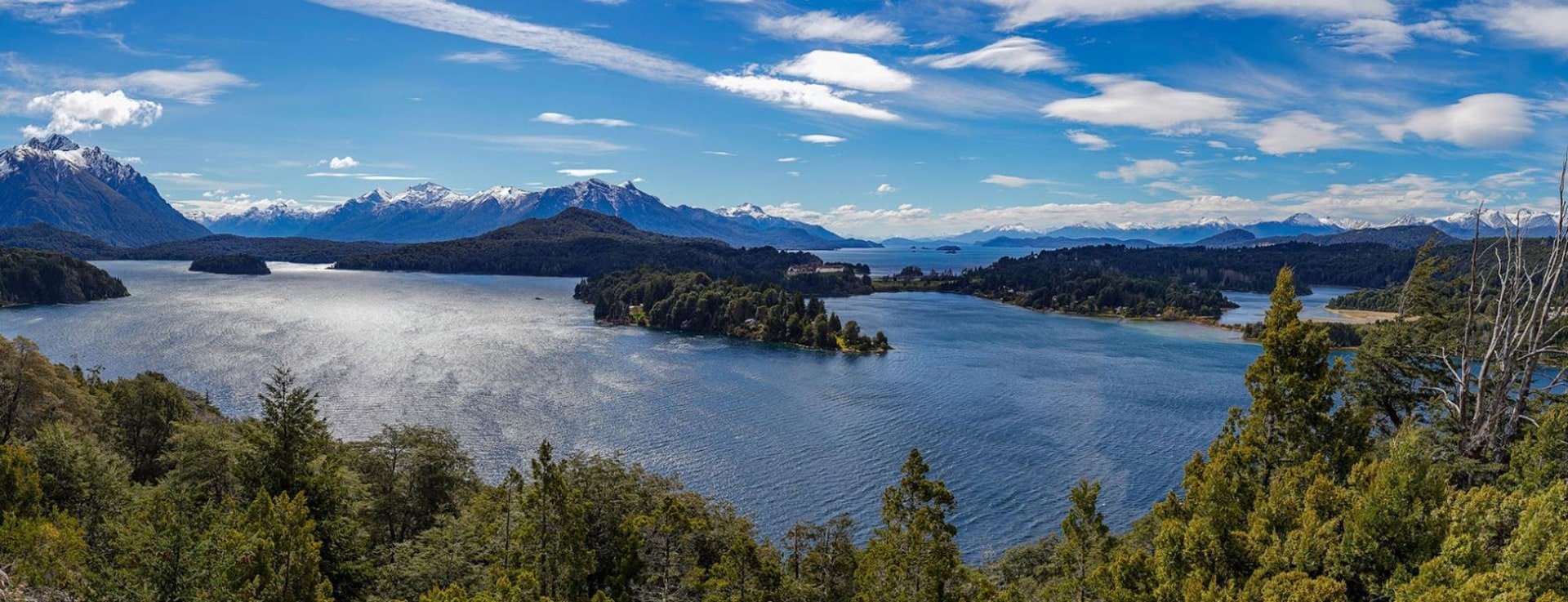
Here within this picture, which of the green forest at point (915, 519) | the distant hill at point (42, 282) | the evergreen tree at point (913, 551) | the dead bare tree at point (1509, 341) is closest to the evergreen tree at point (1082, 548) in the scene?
the green forest at point (915, 519)

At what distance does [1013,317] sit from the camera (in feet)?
654

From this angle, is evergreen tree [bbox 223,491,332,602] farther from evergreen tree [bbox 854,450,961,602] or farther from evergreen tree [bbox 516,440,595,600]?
evergreen tree [bbox 854,450,961,602]

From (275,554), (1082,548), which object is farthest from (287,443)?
(1082,548)

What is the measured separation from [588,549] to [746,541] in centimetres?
613

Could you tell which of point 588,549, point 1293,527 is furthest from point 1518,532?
point 588,549

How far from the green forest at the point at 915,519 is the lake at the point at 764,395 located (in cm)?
2067

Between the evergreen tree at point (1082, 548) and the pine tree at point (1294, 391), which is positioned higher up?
the pine tree at point (1294, 391)

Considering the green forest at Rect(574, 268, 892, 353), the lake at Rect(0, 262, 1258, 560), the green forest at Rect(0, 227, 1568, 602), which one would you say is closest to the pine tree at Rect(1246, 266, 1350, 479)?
the green forest at Rect(0, 227, 1568, 602)

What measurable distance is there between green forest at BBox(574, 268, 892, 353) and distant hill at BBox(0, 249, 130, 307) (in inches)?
4821

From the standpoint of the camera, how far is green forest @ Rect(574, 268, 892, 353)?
14238cm

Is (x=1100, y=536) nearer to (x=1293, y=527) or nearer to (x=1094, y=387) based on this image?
(x=1293, y=527)

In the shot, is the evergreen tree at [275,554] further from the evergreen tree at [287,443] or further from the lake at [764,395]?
the lake at [764,395]

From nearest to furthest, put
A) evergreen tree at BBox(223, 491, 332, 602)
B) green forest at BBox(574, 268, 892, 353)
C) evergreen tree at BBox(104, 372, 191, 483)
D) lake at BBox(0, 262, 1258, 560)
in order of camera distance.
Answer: evergreen tree at BBox(223, 491, 332, 602)
evergreen tree at BBox(104, 372, 191, 483)
lake at BBox(0, 262, 1258, 560)
green forest at BBox(574, 268, 892, 353)

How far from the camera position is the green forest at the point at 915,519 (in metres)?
21.4
